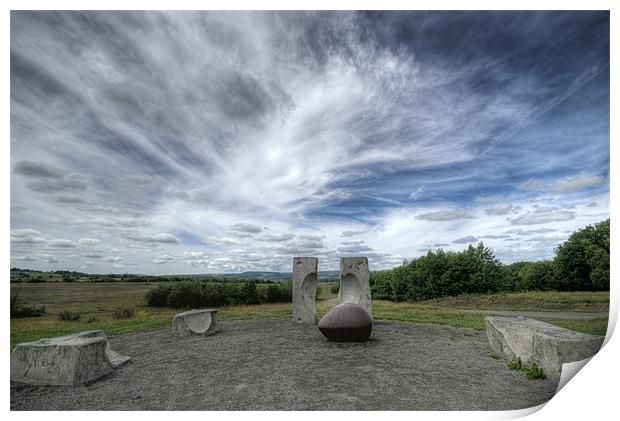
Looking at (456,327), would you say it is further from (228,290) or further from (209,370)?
(228,290)

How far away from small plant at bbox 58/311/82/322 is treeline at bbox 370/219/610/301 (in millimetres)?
19387

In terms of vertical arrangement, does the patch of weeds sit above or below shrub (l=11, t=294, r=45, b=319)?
below

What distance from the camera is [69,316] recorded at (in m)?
13.6

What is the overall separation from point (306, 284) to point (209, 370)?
615 centimetres

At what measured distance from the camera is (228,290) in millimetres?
21000

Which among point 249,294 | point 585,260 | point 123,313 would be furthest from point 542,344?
point 249,294

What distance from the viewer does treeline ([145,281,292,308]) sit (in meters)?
19.3

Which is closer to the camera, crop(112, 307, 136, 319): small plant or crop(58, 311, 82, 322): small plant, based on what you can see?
crop(58, 311, 82, 322): small plant

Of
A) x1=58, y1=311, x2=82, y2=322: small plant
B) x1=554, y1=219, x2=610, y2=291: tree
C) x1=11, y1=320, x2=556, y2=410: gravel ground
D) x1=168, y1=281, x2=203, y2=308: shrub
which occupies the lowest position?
x1=11, y1=320, x2=556, y2=410: gravel ground

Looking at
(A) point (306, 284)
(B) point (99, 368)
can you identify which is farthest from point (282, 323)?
(B) point (99, 368)

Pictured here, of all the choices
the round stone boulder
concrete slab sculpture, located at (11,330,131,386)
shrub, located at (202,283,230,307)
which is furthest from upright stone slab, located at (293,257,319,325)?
shrub, located at (202,283,230,307)

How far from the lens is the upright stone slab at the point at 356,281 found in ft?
40.5

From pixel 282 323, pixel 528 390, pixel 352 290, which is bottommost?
pixel 528 390

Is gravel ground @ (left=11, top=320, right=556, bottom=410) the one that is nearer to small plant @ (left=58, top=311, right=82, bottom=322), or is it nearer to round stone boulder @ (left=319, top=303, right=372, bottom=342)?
round stone boulder @ (left=319, top=303, right=372, bottom=342)
